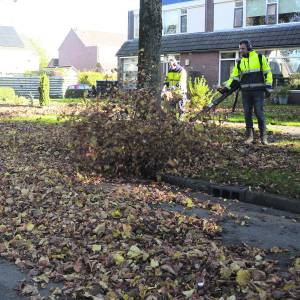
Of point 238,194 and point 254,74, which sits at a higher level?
point 254,74

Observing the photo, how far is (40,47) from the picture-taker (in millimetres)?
122938

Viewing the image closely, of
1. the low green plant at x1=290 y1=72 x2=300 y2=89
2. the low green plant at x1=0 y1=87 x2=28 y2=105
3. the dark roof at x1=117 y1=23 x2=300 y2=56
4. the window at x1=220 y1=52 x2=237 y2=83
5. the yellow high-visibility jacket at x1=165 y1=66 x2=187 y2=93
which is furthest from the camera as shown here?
the window at x1=220 y1=52 x2=237 y2=83

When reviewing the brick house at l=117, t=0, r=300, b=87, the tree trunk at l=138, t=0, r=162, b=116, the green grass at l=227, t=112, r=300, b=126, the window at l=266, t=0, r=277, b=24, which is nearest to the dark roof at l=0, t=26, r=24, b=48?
the brick house at l=117, t=0, r=300, b=87

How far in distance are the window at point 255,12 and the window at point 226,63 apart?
189 cm

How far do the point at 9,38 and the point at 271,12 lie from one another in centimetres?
7316

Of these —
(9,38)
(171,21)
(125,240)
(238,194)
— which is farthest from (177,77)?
(9,38)

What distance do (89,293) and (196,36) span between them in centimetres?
2842

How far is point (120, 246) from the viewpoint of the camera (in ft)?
16.7

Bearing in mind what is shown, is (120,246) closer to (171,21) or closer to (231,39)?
(231,39)

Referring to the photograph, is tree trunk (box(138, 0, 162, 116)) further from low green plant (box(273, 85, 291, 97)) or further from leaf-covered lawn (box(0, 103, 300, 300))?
low green plant (box(273, 85, 291, 97))

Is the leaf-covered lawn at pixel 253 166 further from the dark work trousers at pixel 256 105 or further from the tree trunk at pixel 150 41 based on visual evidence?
the tree trunk at pixel 150 41


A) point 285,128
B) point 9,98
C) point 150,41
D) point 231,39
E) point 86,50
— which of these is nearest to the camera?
point 150,41

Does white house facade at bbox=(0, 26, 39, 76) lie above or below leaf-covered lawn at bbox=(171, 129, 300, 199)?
above

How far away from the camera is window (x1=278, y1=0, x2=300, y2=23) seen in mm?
26453
